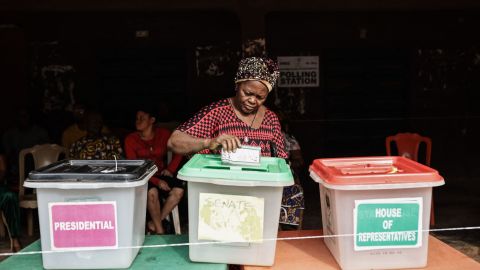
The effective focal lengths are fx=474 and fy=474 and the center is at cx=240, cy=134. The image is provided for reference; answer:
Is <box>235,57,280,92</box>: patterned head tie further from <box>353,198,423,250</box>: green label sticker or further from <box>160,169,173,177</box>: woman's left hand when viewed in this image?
<box>160,169,173,177</box>: woman's left hand

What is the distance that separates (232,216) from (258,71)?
0.71m

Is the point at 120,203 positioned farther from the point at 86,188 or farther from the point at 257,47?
the point at 257,47

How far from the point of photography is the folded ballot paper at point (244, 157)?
1875 mm

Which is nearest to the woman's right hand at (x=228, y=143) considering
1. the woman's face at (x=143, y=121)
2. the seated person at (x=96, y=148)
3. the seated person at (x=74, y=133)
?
the woman's face at (x=143, y=121)

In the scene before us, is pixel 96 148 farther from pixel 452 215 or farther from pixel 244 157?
pixel 452 215

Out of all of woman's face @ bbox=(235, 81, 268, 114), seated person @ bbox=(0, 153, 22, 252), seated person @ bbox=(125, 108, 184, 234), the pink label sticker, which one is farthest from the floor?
the pink label sticker

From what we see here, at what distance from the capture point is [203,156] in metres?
2.11

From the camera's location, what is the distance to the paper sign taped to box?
1.77 metres

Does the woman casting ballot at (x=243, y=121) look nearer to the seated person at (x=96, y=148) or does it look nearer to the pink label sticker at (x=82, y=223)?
the pink label sticker at (x=82, y=223)

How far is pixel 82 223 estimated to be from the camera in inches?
68.6

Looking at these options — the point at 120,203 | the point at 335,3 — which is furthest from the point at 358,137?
the point at 120,203

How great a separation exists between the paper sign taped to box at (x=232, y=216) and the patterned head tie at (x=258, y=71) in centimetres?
62

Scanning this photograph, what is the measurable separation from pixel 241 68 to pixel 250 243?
814mm

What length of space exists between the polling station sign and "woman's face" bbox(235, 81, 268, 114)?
4.42 metres
